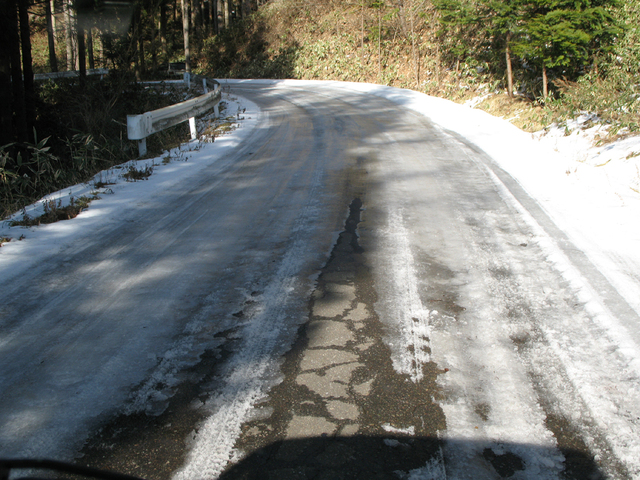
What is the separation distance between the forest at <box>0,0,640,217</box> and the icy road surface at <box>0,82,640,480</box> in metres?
2.71

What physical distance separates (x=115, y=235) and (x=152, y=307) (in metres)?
1.87

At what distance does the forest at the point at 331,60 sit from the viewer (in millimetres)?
11258

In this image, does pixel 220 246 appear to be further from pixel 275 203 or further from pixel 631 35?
pixel 631 35

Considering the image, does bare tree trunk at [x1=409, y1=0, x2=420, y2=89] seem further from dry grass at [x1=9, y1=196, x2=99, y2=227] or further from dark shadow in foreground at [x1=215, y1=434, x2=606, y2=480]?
dark shadow in foreground at [x1=215, y1=434, x2=606, y2=480]

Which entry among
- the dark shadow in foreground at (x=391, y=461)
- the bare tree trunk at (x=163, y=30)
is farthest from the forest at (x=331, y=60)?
the dark shadow in foreground at (x=391, y=461)

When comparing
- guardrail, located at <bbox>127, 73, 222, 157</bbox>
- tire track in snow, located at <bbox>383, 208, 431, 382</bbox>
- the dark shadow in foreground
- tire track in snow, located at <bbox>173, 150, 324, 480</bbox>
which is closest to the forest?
guardrail, located at <bbox>127, 73, 222, 157</bbox>

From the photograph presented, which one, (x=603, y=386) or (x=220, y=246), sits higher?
(x=220, y=246)

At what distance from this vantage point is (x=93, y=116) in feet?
47.4

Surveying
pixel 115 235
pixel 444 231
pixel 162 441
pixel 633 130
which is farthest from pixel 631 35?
pixel 162 441

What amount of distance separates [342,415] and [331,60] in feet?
118

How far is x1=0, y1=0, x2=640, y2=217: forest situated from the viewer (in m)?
11.3

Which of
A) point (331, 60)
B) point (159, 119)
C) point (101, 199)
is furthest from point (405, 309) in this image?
point (331, 60)

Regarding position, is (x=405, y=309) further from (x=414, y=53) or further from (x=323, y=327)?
(x=414, y=53)

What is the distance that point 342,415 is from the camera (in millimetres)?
2477
